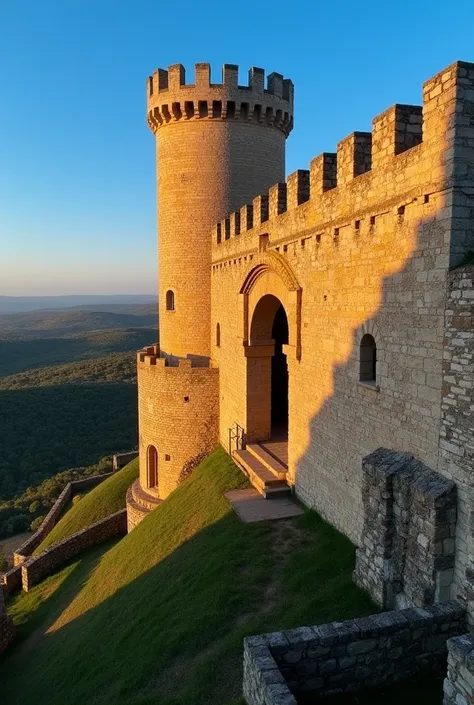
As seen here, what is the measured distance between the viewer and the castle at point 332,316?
6.25 m

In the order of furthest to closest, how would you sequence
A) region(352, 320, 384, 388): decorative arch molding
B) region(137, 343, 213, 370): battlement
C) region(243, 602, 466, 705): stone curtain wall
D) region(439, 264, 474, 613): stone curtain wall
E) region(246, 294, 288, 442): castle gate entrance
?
region(137, 343, 213, 370): battlement, region(246, 294, 288, 442): castle gate entrance, region(352, 320, 384, 388): decorative arch molding, region(439, 264, 474, 613): stone curtain wall, region(243, 602, 466, 705): stone curtain wall

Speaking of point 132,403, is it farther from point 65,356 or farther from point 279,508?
point 65,356

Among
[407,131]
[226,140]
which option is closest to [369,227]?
[407,131]

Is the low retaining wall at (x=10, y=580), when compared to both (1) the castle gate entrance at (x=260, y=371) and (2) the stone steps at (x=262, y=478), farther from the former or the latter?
(1) the castle gate entrance at (x=260, y=371)

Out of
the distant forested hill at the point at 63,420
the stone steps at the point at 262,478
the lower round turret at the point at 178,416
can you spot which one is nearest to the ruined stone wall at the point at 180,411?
the lower round turret at the point at 178,416

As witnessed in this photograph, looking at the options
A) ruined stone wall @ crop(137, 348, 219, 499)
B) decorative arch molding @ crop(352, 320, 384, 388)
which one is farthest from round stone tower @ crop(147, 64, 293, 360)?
decorative arch molding @ crop(352, 320, 384, 388)

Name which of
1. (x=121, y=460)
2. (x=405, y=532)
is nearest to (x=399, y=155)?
(x=405, y=532)

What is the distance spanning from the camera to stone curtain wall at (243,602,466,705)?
18.2 ft

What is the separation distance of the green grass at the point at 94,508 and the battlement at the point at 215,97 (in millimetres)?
14370

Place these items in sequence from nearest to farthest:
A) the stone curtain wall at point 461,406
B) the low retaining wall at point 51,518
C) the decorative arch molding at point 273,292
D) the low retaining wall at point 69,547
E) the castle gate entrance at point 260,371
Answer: the stone curtain wall at point 461,406, the decorative arch molding at point 273,292, the castle gate entrance at point 260,371, the low retaining wall at point 69,547, the low retaining wall at point 51,518

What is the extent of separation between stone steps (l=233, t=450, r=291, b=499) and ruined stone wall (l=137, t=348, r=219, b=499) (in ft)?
11.5

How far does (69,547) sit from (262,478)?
9.24 meters

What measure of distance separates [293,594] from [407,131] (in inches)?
277

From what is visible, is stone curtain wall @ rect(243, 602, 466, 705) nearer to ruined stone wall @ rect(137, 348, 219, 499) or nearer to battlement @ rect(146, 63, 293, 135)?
ruined stone wall @ rect(137, 348, 219, 499)
